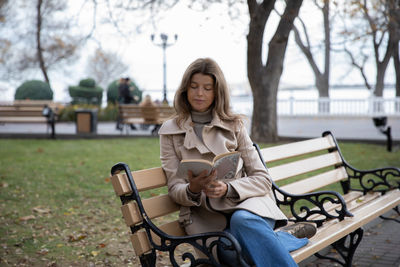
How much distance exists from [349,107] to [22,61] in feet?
102

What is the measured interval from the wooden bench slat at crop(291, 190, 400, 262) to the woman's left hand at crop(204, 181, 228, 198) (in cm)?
55

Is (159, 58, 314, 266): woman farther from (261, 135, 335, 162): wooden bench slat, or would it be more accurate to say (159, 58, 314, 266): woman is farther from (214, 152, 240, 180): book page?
(261, 135, 335, 162): wooden bench slat

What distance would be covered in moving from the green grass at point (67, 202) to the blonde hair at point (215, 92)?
1730 millimetres

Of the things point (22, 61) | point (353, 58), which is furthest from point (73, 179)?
point (22, 61)

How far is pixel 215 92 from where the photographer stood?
123 inches

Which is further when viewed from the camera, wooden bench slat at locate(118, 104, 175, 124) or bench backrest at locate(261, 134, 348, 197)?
wooden bench slat at locate(118, 104, 175, 124)

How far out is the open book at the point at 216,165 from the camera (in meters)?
2.52

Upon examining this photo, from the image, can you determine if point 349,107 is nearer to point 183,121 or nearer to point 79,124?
point 79,124

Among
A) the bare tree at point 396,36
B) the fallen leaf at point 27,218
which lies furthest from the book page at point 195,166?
the bare tree at point 396,36

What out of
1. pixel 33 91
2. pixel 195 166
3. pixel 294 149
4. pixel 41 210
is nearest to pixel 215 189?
pixel 195 166

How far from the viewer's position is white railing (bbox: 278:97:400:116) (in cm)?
2314

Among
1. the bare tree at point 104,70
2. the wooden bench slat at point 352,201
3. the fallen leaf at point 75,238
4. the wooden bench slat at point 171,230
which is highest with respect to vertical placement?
the bare tree at point 104,70

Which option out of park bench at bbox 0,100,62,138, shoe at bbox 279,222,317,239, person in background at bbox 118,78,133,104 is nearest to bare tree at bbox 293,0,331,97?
person in background at bbox 118,78,133,104

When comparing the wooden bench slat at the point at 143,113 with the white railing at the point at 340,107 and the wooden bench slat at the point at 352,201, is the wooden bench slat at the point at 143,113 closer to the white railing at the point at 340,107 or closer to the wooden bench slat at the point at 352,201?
the white railing at the point at 340,107
